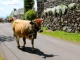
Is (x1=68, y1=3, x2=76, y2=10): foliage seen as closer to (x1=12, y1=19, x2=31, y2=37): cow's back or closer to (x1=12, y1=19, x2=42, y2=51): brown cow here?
(x1=12, y1=19, x2=31, y2=37): cow's back

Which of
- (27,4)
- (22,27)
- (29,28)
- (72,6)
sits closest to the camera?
(29,28)

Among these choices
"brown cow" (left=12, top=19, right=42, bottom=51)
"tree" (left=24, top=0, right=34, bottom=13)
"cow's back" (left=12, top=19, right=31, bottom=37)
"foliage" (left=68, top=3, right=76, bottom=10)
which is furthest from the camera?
"tree" (left=24, top=0, right=34, bottom=13)

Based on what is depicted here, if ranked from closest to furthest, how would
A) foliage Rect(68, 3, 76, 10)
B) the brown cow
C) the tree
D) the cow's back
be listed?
the brown cow, the cow's back, foliage Rect(68, 3, 76, 10), the tree

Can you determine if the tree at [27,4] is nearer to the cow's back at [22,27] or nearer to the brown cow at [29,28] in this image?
the cow's back at [22,27]

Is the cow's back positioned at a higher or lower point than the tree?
lower

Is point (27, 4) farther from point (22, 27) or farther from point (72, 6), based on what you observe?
point (22, 27)

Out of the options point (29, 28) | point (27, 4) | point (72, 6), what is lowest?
point (29, 28)

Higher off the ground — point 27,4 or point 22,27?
point 27,4

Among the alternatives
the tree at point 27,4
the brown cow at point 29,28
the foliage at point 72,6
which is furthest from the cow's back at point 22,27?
the tree at point 27,4

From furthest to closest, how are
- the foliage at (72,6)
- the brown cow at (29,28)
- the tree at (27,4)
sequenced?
the tree at (27,4) → the foliage at (72,6) → the brown cow at (29,28)

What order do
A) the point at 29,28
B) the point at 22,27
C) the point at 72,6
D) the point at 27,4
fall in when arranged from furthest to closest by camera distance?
the point at 27,4, the point at 72,6, the point at 22,27, the point at 29,28

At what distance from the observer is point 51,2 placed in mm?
25766

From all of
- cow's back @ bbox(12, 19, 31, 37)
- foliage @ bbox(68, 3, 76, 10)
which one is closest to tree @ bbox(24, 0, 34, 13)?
foliage @ bbox(68, 3, 76, 10)

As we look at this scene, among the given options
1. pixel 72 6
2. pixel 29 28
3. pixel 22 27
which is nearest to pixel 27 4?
pixel 72 6
